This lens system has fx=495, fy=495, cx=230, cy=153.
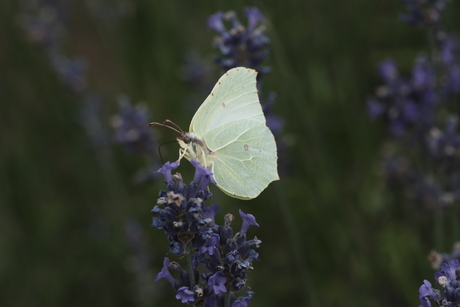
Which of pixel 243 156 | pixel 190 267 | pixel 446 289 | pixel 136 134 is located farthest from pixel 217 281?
pixel 136 134

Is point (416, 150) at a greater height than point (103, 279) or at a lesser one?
greater

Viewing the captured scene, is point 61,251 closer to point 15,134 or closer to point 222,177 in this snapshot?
point 15,134

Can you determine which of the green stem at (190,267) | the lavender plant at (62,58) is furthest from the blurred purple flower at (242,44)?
the lavender plant at (62,58)

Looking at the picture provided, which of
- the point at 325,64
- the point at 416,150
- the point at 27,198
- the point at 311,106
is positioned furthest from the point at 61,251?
the point at 416,150

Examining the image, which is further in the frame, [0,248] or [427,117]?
[0,248]

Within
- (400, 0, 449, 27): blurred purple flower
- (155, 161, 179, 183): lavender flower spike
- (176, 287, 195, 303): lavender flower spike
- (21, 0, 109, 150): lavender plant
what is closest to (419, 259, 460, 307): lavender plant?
(176, 287, 195, 303): lavender flower spike

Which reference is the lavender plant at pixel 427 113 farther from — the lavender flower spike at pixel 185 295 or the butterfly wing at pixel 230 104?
the lavender flower spike at pixel 185 295
